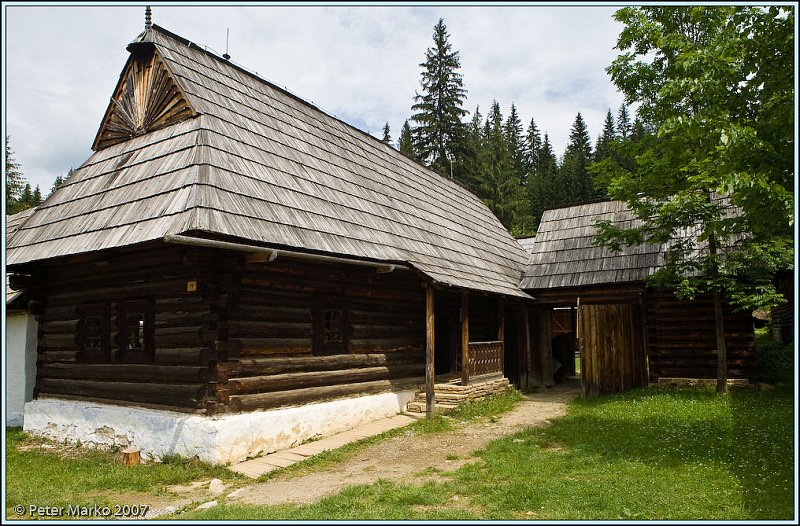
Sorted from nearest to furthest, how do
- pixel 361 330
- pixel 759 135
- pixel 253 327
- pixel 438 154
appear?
pixel 759 135, pixel 253 327, pixel 361 330, pixel 438 154

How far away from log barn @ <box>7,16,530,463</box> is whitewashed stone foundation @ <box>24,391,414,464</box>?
28 mm

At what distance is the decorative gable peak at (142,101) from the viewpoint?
10.1 metres

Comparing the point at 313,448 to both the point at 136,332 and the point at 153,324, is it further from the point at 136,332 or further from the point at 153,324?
the point at 136,332

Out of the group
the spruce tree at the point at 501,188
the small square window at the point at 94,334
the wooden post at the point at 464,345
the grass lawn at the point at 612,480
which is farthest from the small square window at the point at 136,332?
the spruce tree at the point at 501,188

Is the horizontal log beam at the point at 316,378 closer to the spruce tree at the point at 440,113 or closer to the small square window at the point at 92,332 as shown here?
the small square window at the point at 92,332

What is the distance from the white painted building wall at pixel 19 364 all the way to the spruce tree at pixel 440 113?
30107 millimetres

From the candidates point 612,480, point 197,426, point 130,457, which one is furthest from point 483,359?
point 130,457

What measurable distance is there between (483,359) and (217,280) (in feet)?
21.8

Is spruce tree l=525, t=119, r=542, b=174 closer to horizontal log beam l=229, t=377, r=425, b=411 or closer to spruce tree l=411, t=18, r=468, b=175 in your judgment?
spruce tree l=411, t=18, r=468, b=175

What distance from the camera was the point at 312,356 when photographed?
9203 mm

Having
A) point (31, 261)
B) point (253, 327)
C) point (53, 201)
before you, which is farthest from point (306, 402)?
point (53, 201)

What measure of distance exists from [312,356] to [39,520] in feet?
14.2

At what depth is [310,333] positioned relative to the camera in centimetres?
920

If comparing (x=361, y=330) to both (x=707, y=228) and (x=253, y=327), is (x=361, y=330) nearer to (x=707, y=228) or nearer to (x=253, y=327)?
(x=253, y=327)
